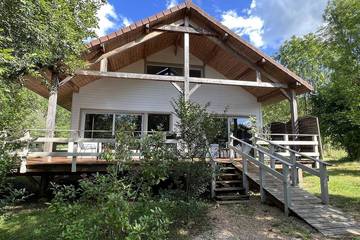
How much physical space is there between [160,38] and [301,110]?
2281 centimetres

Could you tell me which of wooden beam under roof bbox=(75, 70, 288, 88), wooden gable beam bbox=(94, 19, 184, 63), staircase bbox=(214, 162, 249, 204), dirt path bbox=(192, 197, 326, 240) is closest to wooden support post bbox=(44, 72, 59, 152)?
wooden beam under roof bbox=(75, 70, 288, 88)

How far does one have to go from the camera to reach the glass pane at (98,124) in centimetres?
1170

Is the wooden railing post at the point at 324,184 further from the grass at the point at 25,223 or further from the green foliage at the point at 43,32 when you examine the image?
the green foliage at the point at 43,32

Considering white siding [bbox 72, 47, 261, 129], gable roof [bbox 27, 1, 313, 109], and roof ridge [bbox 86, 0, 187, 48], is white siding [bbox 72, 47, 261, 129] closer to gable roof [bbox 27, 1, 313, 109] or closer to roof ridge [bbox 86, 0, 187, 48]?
gable roof [bbox 27, 1, 313, 109]

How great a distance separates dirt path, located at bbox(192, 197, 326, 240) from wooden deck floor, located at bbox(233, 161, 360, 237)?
193mm

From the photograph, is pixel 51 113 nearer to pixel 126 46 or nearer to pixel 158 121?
pixel 126 46

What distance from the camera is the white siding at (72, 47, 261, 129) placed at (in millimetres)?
11711

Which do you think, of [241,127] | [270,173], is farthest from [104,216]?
[241,127]

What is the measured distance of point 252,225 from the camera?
584 centimetres

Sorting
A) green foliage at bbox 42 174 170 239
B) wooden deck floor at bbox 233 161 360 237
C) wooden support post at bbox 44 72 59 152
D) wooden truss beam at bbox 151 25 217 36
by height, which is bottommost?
wooden deck floor at bbox 233 161 360 237

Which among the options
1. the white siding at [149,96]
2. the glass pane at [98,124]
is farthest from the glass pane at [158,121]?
the glass pane at [98,124]

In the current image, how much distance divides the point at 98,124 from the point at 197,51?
5476mm

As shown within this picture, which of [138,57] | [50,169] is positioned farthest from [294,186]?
[138,57]

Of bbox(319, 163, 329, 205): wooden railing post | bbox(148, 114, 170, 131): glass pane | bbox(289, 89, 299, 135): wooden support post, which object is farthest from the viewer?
bbox(148, 114, 170, 131): glass pane
